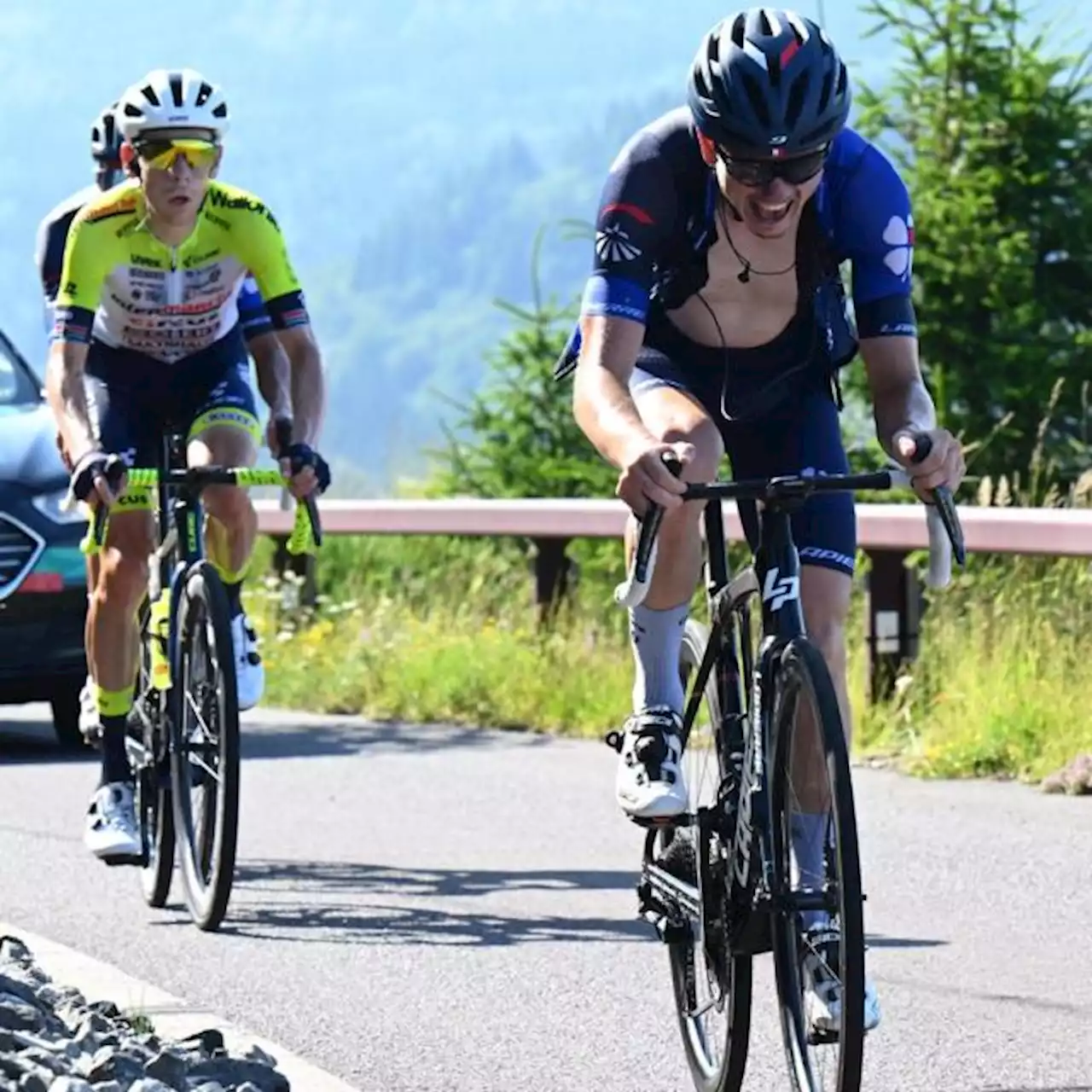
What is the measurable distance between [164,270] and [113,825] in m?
1.50

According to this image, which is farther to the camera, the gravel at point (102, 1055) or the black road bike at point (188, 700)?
the black road bike at point (188, 700)

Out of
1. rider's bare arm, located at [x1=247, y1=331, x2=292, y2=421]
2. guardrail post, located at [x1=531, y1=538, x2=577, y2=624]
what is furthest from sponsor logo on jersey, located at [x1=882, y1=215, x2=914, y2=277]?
guardrail post, located at [x1=531, y1=538, x2=577, y2=624]

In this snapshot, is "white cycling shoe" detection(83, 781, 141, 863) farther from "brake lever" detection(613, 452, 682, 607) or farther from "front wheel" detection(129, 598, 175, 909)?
"brake lever" detection(613, 452, 682, 607)

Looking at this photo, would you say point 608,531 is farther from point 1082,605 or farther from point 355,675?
point 1082,605

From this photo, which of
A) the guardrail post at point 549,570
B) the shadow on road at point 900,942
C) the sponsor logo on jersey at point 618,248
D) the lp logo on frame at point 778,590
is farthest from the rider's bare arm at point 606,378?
the guardrail post at point 549,570

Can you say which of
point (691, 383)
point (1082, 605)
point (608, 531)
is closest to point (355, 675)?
point (608, 531)

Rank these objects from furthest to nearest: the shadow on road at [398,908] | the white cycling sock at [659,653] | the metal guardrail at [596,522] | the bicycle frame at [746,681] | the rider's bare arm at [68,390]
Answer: the metal guardrail at [596,522] → the rider's bare arm at [68,390] → the shadow on road at [398,908] → the white cycling sock at [659,653] → the bicycle frame at [746,681]

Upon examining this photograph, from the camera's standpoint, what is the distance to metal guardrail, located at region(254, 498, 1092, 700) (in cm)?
1209

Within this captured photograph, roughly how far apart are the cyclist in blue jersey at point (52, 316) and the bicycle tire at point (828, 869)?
3.22m

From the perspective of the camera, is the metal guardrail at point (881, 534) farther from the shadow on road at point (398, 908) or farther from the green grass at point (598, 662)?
the shadow on road at point (398, 908)

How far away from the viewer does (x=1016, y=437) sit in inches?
705

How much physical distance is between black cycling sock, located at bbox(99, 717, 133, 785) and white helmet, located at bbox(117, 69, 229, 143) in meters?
1.64

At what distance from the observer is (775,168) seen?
→ 5969 mm

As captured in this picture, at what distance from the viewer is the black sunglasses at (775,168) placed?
19.5 ft
